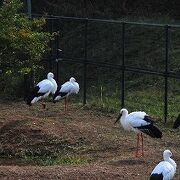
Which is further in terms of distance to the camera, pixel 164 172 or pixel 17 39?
pixel 17 39

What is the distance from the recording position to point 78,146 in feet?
43.4

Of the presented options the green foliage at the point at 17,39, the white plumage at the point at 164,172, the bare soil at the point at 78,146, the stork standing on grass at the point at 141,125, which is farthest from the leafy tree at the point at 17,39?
the white plumage at the point at 164,172

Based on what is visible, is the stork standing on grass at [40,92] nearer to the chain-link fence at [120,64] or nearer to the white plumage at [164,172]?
the chain-link fence at [120,64]

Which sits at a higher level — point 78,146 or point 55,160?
point 78,146

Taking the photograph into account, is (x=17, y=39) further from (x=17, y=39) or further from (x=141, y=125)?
(x=141, y=125)

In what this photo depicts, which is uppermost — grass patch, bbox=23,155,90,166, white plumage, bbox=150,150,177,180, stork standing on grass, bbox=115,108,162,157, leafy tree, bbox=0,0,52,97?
leafy tree, bbox=0,0,52,97

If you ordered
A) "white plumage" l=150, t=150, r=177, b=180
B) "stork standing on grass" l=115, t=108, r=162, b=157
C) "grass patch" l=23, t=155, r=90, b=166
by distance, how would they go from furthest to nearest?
"stork standing on grass" l=115, t=108, r=162, b=157 → "grass patch" l=23, t=155, r=90, b=166 → "white plumage" l=150, t=150, r=177, b=180

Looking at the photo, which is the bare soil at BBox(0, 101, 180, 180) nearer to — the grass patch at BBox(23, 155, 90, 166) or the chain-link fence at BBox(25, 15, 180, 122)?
the grass patch at BBox(23, 155, 90, 166)

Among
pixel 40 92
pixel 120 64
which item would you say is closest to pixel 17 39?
pixel 40 92

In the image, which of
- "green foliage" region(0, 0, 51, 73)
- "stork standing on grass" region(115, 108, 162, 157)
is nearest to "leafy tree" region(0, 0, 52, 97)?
"green foliage" region(0, 0, 51, 73)

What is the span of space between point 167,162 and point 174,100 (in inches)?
362

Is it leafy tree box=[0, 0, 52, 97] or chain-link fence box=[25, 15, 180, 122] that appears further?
chain-link fence box=[25, 15, 180, 122]

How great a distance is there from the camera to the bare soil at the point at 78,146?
10.5 m

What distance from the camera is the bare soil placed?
1047 cm
